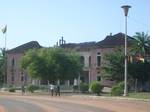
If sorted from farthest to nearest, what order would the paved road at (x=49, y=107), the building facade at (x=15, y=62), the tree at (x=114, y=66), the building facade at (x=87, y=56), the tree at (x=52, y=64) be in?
the building facade at (x=15, y=62) < the building facade at (x=87, y=56) < the tree at (x=114, y=66) < the tree at (x=52, y=64) < the paved road at (x=49, y=107)

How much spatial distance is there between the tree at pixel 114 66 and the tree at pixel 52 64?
464cm

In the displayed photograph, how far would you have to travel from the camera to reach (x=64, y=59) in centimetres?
8019

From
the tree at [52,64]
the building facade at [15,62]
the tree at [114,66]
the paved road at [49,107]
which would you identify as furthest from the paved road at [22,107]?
the building facade at [15,62]

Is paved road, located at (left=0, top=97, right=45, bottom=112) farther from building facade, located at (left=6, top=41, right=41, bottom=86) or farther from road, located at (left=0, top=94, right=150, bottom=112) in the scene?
building facade, located at (left=6, top=41, right=41, bottom=86)

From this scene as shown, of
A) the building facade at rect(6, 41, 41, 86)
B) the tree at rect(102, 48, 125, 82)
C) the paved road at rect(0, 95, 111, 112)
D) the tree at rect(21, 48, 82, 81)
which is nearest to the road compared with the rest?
the paved road at rect(0, 95, 111, 112)

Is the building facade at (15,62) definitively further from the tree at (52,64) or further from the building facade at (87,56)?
the tree at (52,64)

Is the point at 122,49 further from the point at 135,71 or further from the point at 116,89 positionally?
the point at 116,89

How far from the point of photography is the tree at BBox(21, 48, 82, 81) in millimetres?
77938

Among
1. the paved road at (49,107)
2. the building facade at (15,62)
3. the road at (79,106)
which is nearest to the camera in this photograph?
the road at (79,106)

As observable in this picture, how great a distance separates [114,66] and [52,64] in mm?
9716

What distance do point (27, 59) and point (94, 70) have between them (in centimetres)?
1882

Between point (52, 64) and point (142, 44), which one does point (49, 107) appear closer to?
point (52, 64)

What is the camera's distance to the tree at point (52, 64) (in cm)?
7794

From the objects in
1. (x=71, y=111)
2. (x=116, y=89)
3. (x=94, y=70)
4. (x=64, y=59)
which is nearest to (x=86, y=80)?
(x=94, y=70)
